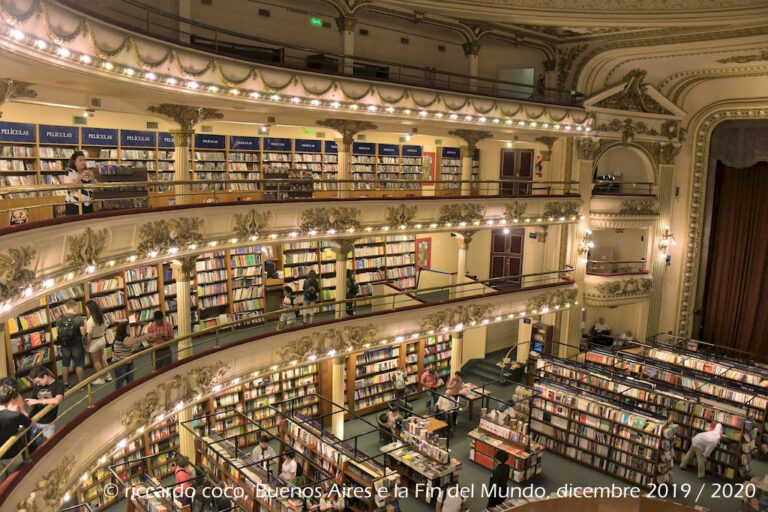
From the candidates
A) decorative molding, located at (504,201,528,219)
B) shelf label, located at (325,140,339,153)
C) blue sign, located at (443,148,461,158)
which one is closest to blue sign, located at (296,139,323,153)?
shelf label, located at (325,140,339,153)

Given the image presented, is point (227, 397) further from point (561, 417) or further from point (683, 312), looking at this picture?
point (683, 312)

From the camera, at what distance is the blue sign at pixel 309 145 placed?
15273 mm

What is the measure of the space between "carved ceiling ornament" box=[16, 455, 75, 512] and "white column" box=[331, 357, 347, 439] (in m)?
6.65

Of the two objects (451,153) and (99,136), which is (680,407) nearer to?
(451,153)

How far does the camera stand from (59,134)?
437 inches

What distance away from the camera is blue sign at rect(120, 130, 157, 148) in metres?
12.2

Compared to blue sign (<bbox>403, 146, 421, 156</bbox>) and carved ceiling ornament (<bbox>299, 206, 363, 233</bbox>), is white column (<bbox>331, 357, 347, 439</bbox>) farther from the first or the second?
blue sign (<bbox>403, 146, 421, 156</bbox>)

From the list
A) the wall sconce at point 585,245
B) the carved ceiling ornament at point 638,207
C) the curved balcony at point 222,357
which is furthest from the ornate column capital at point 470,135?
the carved ceiling ornament at point 638,207

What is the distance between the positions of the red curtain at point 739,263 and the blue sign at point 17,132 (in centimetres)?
1894

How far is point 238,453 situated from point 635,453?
766cm

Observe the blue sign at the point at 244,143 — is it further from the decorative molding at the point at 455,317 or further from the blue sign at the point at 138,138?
the decorative molding at the point at 455,317

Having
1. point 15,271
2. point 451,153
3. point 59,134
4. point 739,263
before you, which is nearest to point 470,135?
point 451,153

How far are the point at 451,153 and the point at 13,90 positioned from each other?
12.8 m

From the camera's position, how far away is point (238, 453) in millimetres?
10398
